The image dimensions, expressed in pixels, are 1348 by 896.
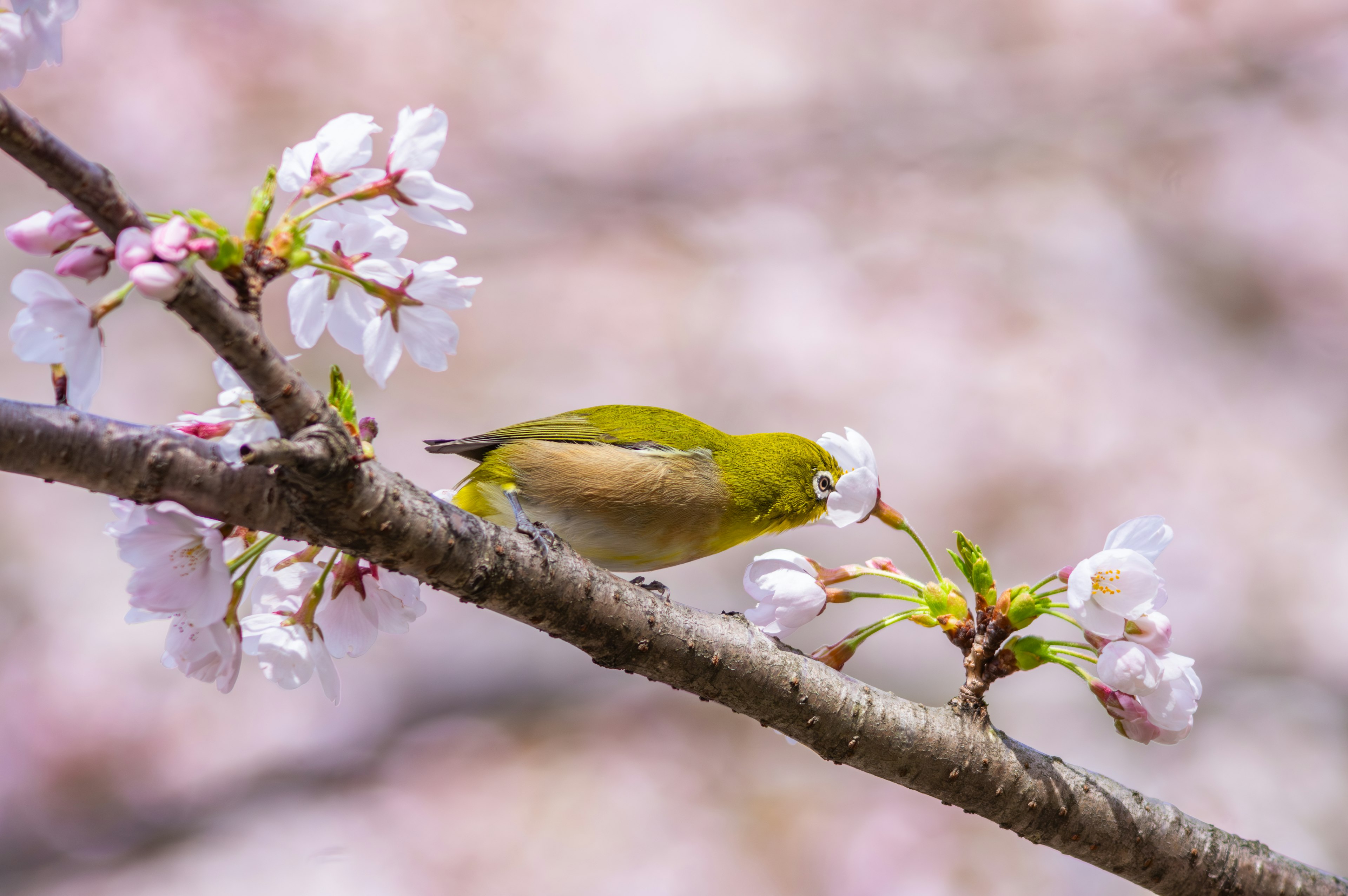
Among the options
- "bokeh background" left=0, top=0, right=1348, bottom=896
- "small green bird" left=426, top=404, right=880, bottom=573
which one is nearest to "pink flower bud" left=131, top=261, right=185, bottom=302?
"small green bird" left=426, top=404, right=880, bottom=573

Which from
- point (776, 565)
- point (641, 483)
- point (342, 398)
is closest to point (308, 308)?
point (342, 398)

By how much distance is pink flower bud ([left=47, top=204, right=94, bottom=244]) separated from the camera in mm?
716

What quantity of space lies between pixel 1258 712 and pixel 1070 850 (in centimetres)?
282

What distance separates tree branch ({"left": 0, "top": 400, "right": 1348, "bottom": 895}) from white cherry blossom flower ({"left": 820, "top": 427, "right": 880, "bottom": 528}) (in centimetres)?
21

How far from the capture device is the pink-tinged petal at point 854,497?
1.23m

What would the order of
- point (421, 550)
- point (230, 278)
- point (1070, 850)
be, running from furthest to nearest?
1. point (1070, 850)
2. point (421, 550)
3. point (230, 278)

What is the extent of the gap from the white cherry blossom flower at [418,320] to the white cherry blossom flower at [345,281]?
13 millimetres

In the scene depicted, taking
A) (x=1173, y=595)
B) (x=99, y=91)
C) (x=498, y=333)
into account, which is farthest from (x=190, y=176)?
(x=1173, y=595)

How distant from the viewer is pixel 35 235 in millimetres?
705

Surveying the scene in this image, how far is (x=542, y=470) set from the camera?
164 centimetres

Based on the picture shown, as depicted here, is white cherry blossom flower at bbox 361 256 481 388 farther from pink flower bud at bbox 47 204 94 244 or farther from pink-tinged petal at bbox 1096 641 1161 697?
pink-tinged petal at bbox 1096 641 1161 697

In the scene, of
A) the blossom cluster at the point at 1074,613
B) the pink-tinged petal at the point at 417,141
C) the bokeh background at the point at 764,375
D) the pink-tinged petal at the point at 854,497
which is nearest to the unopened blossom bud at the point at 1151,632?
the blossom cluster at the point at 1074,613

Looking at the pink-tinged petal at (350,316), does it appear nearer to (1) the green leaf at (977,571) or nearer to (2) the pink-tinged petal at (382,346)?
(2) the pink-tinged petal at (382,346)

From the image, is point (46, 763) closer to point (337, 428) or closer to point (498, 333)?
point (498, 333)
